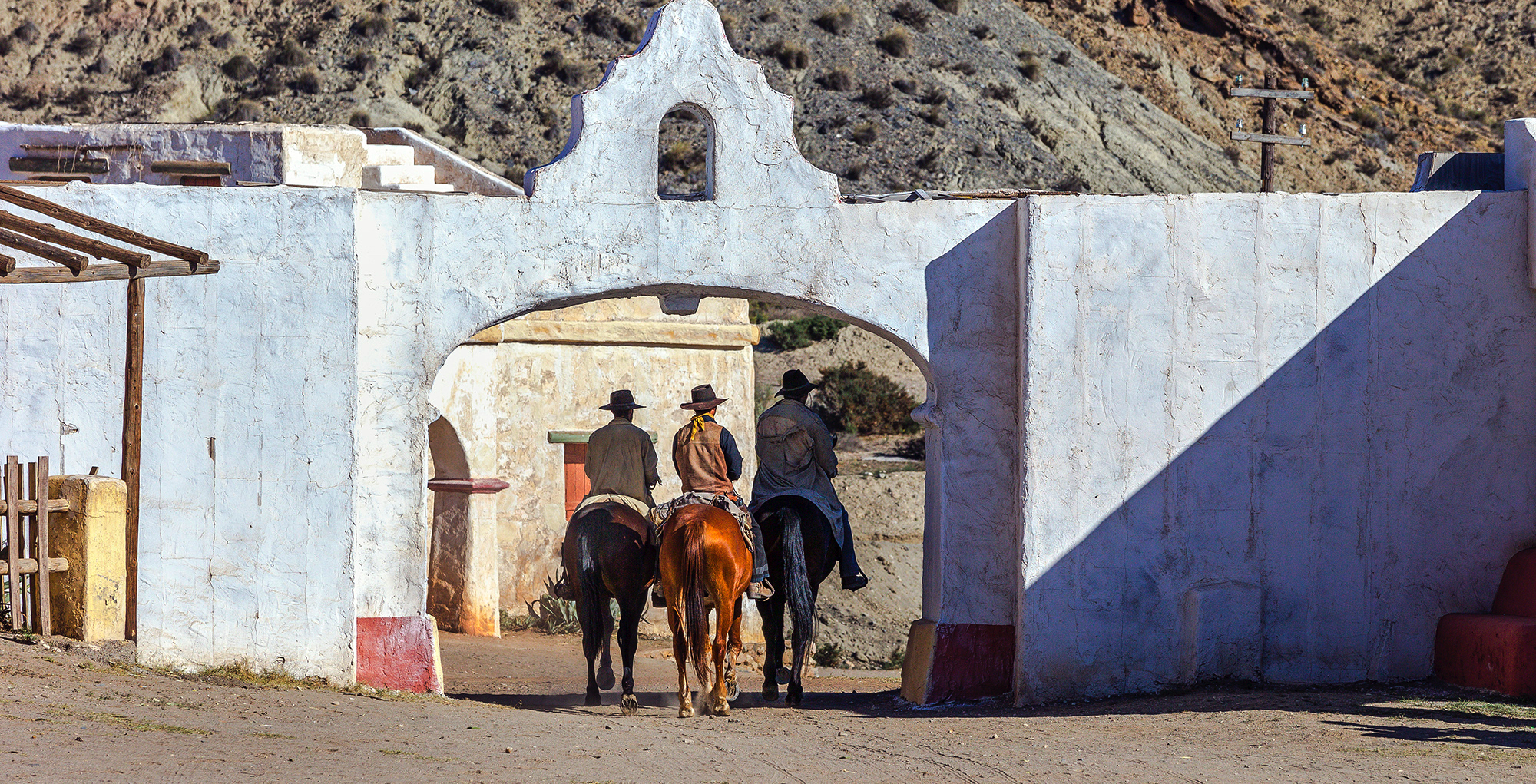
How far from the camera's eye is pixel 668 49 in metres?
11.0

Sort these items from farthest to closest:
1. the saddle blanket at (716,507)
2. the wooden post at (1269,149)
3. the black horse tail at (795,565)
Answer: the wooden post at (1269,149)
the black horse tail at (795,565)
the saddle blanket at (716,507)

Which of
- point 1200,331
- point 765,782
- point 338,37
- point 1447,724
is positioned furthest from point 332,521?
point 338,37

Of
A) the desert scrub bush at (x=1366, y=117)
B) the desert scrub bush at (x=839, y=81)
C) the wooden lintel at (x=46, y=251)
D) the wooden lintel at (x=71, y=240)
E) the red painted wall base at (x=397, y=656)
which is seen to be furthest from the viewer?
the desert scrub bush at (x=1366, y=117)

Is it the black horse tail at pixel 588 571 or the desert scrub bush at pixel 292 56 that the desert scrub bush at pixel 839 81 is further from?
the black horse tail at pixel 588 571

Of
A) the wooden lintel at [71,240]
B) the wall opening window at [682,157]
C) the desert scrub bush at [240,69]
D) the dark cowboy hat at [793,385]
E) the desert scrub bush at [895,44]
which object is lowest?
the dark cowboy hat at [793,385]

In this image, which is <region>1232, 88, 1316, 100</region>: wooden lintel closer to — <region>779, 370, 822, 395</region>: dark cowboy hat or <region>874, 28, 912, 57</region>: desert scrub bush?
<region>779, 370, 822, 395</region>: dark cowboy hat

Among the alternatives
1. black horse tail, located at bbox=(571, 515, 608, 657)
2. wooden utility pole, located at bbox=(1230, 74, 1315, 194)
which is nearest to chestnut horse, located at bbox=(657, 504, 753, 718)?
black horse tail, located at bbox=(571, 515, 608, 657)

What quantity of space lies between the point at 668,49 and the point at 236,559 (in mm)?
4429

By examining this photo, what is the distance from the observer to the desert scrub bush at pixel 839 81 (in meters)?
40.2

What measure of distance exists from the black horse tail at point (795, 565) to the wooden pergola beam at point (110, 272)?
418cm

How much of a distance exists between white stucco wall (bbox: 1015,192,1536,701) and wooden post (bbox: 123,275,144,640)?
5775mm

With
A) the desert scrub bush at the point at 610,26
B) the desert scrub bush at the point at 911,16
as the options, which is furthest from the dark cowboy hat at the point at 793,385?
the desert scrub bush at the point at 911,16

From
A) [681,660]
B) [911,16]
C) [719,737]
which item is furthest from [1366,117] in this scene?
[719,737]

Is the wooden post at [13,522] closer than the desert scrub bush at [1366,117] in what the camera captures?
Yes
